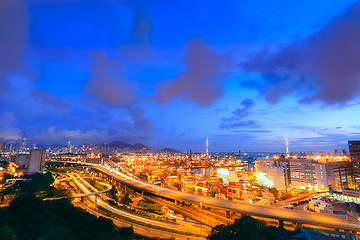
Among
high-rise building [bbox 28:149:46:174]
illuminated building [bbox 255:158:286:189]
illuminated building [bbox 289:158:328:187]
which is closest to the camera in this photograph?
illuminated building [bbox 289:158:328:187]

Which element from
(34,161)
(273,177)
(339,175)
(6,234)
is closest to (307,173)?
(339,175)

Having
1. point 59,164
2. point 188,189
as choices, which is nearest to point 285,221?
point 188,189

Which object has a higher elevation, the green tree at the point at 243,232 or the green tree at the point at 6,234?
the green tree at the point at 6,234

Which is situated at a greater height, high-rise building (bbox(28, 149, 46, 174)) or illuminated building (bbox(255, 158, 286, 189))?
high-rise building (bbox(28, 149, 46, 174))

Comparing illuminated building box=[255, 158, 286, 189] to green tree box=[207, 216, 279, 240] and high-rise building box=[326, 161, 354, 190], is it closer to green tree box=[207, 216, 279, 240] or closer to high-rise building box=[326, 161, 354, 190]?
high-rise building box=[326, 161, 354, 190]

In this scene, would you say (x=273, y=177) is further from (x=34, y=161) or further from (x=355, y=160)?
(x=34, y=161)

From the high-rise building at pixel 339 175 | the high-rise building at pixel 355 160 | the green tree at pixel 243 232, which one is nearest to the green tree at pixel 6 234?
the green tree at pixel 243 232

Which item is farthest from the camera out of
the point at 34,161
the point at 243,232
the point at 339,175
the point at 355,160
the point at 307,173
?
the point at 34,161

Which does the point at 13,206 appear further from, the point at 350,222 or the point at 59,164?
the point at 59,164

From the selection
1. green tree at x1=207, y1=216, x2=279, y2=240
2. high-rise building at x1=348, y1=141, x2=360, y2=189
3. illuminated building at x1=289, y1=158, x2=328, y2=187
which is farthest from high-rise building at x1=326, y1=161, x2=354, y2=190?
green tree at x1=207, y1=216, x2=279, y2=240

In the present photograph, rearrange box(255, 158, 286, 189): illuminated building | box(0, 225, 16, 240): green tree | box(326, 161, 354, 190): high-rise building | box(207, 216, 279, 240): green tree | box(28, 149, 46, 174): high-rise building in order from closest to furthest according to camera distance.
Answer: box(0, 225, 16, 240): green tree → box(207, 216, 279, 240): green tree → box(326, 161, 354, 190): high-rise building → box(255, 158, 286, 189): illuminated building → box(28, 149, 46, 174): high-rise building

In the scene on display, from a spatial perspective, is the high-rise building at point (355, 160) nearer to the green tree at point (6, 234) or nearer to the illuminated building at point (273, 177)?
the illuminated building at point (273, 177)
